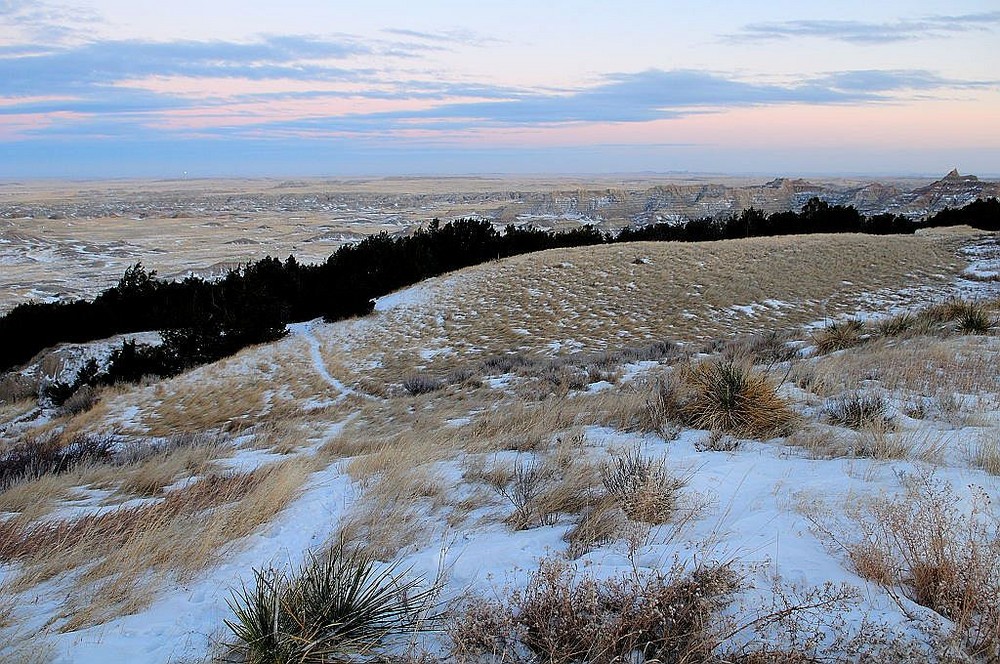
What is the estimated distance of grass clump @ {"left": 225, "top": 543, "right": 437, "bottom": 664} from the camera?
2090 millimetres

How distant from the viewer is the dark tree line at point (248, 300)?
16719mm

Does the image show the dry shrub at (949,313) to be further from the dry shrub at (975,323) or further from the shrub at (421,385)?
the shrub at (421,385)

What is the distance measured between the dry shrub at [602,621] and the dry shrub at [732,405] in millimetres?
2553

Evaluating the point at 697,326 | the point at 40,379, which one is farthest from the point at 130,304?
the point at 697,326

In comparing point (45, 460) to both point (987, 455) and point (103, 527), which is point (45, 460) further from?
point (987, 455)

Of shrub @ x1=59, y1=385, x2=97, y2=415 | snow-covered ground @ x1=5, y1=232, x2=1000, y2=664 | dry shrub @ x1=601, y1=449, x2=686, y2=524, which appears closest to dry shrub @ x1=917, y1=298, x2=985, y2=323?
snow-covered ground @ x1=5, y1=232, x2=1000, y2=664

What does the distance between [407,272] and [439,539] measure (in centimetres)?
2177

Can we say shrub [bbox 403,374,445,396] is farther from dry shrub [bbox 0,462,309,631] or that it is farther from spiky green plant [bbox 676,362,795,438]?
dry shrub [bbox 0,462,309,631]

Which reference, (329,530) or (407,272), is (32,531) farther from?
(407,272)

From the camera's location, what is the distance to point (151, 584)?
8.75 feet

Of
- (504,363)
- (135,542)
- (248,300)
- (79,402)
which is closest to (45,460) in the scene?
(135,542)

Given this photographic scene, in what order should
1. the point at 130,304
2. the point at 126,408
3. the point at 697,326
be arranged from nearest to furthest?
the point at 126,408 < the point at 697,326 < the point at 130,304

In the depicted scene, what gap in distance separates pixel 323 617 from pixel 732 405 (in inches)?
149

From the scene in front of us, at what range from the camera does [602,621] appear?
2150 mm
